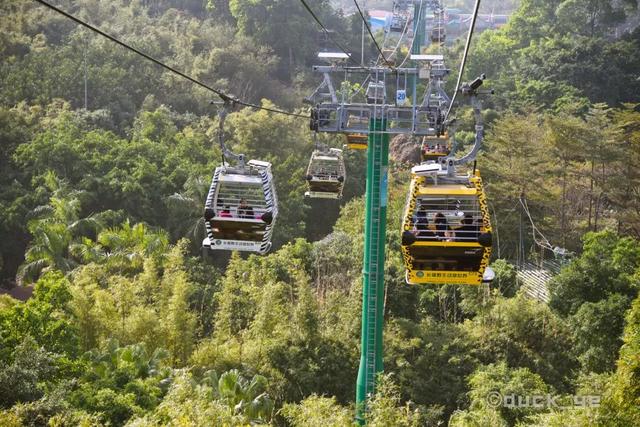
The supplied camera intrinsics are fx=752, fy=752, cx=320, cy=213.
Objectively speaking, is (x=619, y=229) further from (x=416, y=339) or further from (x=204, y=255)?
(x=204, y=255)

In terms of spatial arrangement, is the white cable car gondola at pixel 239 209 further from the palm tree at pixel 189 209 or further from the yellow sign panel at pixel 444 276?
the palm tree at pixel 189 209

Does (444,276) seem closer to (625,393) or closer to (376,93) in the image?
(625,393)

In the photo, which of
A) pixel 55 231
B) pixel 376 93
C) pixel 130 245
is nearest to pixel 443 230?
pixel 376 93

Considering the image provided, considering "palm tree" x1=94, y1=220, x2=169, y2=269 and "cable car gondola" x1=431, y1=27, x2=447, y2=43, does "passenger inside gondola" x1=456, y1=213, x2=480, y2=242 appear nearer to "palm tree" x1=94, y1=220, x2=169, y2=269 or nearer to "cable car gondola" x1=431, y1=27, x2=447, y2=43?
"palm tree" x1=94, y1=220, x2=169, y2=269

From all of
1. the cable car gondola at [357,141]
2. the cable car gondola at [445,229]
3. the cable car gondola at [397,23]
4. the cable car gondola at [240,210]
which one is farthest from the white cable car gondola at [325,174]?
the cable car gondola at [397,23]

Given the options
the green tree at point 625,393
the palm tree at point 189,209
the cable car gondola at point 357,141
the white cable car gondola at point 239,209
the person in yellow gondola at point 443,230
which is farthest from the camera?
the palm tree at point 189,209

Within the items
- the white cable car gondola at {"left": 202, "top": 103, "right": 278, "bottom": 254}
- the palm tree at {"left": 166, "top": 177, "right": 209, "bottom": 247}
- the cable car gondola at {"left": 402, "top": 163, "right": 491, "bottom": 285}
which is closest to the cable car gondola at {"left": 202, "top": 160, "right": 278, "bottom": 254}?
the white cable car gondola at {"left": 202, "top": 103, "right": 278, "bottom": 254}
